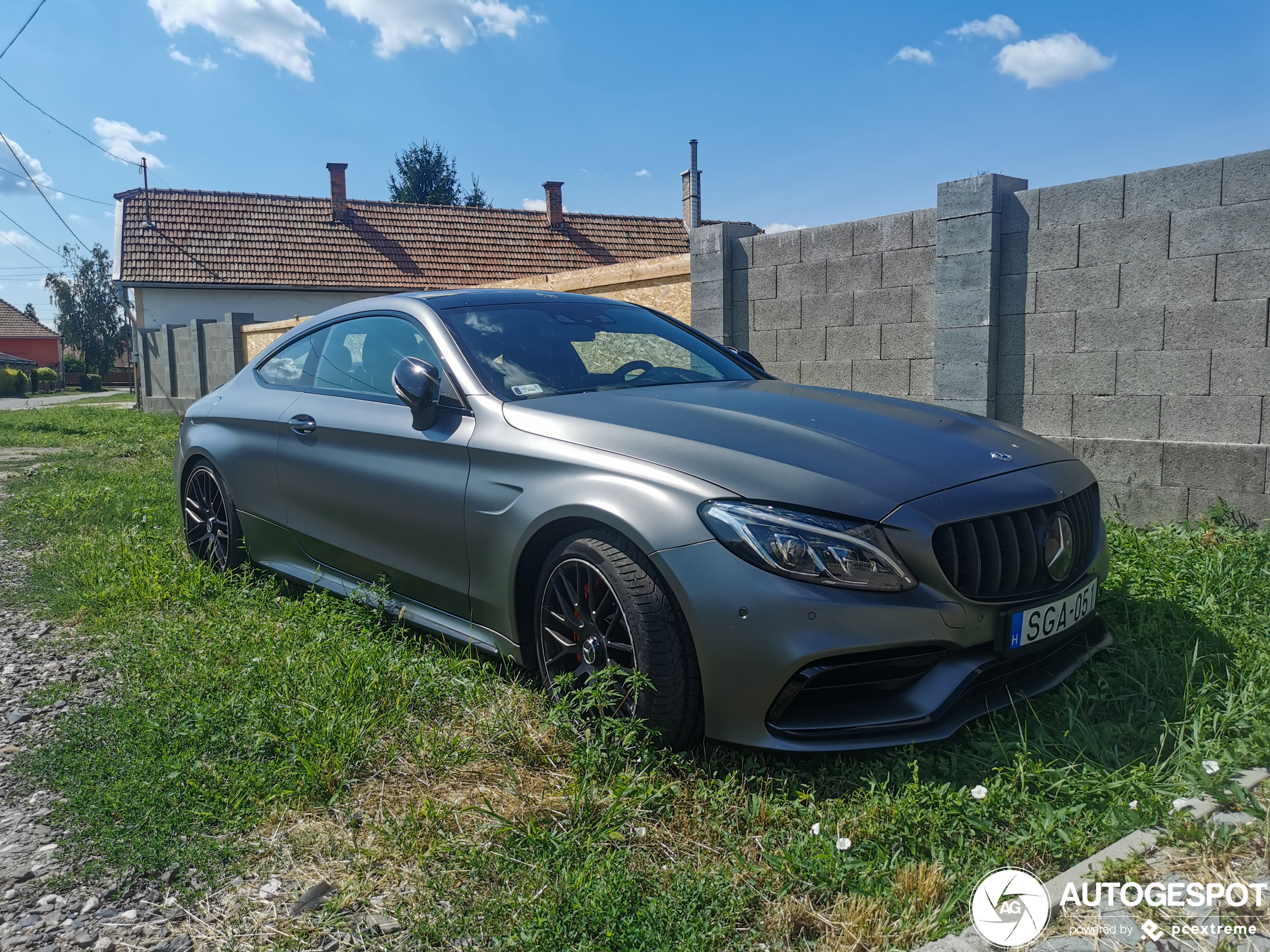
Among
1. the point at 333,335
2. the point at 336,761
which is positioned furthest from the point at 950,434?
the point at 333,335

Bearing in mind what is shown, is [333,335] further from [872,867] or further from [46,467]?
[46,467]

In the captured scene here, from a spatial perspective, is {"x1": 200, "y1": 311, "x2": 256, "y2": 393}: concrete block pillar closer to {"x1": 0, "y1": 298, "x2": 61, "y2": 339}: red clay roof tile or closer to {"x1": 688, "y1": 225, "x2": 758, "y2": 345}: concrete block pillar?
{"x1": 688, "y1": 225, "x2": 758, "y2": 345}: concrete block pillar

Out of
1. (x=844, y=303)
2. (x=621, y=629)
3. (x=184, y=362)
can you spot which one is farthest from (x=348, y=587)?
(x=184, y=362)

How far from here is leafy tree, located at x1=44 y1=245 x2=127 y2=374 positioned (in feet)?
226

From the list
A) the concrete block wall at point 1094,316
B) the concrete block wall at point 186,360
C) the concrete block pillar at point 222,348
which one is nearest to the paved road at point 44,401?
the concrete block wall at point 186,360

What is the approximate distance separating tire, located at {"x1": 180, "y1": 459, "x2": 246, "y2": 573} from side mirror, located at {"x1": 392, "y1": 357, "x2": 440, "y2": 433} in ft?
5.67

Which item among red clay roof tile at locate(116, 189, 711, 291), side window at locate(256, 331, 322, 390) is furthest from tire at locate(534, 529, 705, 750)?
red clay roof tile at locate(116, 189, 711, 291)

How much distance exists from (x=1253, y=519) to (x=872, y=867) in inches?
161

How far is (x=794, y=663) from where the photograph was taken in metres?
2.46

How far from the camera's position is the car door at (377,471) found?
341cm

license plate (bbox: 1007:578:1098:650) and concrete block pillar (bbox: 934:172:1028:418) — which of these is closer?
license plate (bbox: 1007:578:1098:650)

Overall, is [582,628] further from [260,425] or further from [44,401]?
[44,401]

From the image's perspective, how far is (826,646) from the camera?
8.04ft

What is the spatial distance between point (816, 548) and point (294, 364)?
3116 mm
